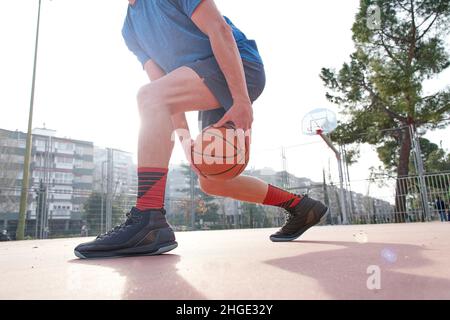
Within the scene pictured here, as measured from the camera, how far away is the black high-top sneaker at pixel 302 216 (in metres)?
1.87

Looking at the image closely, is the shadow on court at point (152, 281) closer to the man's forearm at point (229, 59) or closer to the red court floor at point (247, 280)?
the red court floor at point (247, 280)

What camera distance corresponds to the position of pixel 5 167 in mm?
14766

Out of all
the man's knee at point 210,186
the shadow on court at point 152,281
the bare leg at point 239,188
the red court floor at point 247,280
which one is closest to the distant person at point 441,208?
the bare leg at point 239,188

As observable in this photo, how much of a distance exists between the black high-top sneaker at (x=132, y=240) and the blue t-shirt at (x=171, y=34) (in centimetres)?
70

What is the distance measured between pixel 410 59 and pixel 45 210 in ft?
36.7

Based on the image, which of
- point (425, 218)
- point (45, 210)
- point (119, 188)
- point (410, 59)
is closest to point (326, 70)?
point (410, 59)

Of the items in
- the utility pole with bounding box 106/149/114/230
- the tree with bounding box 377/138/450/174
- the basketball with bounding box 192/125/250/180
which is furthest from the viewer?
the tree with bounding box 377/138/450/174

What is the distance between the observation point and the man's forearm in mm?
1415

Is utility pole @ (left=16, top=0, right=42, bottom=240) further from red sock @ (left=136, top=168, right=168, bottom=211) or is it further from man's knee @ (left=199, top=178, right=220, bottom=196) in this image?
red sock @ (left=136, top=168, right=168, bottom=211)

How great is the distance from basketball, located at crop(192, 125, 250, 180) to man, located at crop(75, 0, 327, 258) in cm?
5

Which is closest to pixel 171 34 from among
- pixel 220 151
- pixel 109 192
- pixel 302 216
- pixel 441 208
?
pixel 220 151

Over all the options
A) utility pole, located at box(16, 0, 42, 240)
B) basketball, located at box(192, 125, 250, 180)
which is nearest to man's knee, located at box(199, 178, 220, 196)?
basketball, located at box(192, 125, 250, 180)

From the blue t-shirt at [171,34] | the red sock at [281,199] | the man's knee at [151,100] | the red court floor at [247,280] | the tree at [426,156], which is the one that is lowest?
the red court floor at [247,280]

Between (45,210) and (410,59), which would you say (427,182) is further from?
(45,210)
